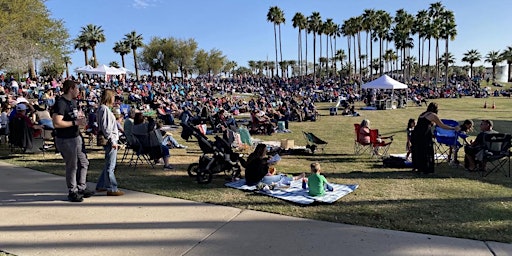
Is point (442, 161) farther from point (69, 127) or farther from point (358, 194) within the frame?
point (69, 127)

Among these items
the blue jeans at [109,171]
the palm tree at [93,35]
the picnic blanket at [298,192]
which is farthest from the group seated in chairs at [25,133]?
the palm tree at [93,35]

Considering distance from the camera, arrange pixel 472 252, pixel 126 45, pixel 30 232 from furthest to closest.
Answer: pixel 126 45 → pixel 30 232 → pixel 472 252

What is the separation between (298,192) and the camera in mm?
6047

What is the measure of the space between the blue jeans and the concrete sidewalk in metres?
0.30

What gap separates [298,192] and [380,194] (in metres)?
1.28

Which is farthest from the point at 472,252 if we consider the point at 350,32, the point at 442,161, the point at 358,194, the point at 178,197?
the point at 350,32

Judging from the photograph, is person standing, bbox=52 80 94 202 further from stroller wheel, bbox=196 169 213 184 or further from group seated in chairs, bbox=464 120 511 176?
group seated in chairs, bbox=464 120 511 176

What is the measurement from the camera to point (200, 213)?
4953 millimetres

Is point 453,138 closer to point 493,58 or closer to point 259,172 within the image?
point 259,172

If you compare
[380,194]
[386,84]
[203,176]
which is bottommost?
[380,194]

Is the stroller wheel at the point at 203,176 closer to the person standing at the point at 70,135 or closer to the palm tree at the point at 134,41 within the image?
the person standing at the point at 70,135

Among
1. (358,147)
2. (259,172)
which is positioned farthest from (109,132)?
(358,147)

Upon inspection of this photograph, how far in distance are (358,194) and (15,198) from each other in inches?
201

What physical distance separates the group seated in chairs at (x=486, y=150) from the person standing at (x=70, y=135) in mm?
7257
